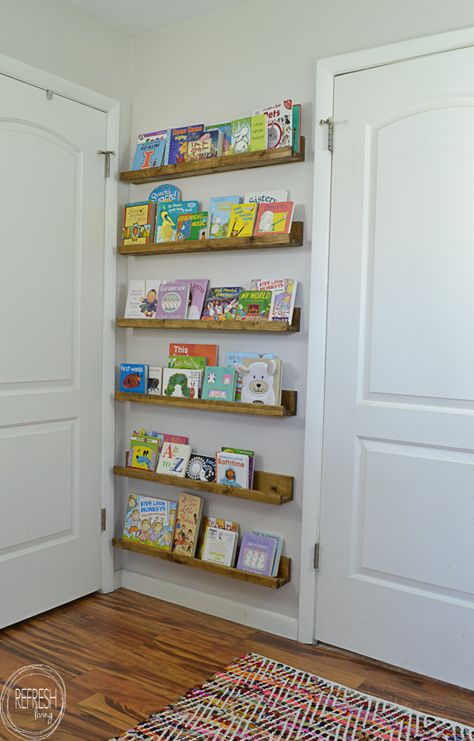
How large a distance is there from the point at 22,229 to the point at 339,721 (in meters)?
2.06

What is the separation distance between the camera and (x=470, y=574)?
2262mm

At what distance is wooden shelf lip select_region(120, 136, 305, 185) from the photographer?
256cm

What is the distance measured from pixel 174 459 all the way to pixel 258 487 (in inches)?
16.4

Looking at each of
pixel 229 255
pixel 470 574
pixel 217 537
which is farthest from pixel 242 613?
pixel 229 255

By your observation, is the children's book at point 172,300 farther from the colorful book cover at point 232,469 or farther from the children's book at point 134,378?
the colorful book cover at point 232,469

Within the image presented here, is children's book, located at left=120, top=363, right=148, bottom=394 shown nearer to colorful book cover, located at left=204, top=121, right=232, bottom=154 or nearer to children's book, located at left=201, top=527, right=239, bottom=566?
children's book, located at left=201, top=527, right=239, bottom=566

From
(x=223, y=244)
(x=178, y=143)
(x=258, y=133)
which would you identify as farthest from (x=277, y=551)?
(x=178, y=143)

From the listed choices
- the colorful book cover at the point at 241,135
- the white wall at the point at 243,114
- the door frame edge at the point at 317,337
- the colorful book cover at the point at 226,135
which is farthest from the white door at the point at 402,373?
the colorful book cover at the point at 226,135

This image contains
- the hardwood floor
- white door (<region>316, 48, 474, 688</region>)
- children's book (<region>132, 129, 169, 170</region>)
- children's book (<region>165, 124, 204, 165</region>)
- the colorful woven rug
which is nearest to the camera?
the colorful woven rug

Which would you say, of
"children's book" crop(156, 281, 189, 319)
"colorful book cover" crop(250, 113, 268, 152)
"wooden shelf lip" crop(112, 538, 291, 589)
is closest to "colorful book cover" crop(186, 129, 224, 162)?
"colorful book cover" crop(250, 113, 268, 152)

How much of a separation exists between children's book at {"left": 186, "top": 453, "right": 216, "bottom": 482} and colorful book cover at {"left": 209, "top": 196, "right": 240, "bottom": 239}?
0.91 m

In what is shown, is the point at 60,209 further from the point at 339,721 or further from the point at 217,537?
the point at 339,721

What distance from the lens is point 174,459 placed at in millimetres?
2938

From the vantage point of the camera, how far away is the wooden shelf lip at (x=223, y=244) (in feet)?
8.43
